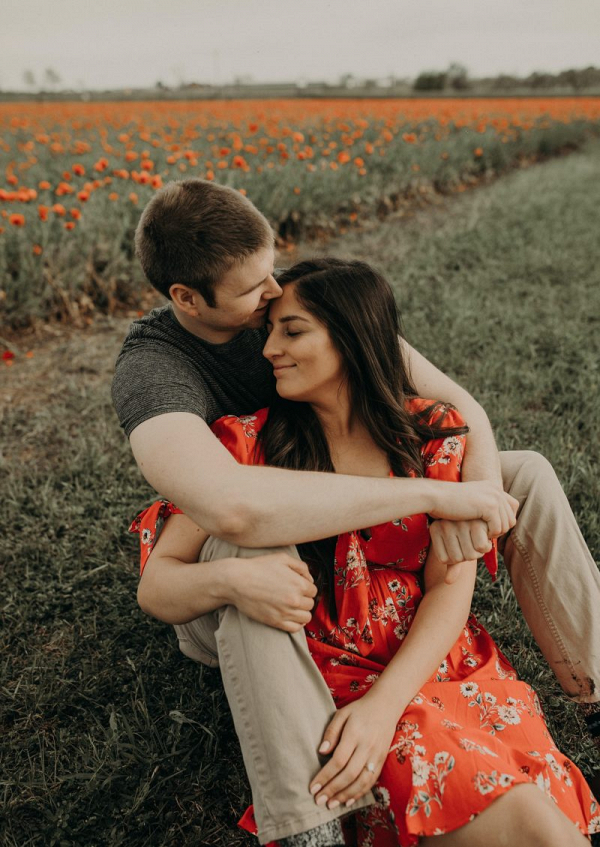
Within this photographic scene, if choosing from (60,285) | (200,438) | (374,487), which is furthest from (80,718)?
(60,285)

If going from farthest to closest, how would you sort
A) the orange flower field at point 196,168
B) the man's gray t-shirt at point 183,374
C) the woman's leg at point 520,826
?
the orange flower field at point 196,168 → the man's gray t-shirt at point 183,374 → the woman's leg at point 520,826

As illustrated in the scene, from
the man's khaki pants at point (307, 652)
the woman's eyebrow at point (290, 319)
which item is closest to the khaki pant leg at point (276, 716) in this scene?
the man's khaki pants at point (307, 652)

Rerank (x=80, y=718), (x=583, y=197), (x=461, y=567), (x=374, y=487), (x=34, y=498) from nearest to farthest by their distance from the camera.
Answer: (x=374, y=487), (x=461, y=567), (x=80, y=718), (x=34, y=498), (x=583, y=197)

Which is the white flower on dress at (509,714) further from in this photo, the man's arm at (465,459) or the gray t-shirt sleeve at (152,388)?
the gray t-shirt sleeve at (152,388)

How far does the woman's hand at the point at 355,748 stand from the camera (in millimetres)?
1235

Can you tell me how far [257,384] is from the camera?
1.97 meters

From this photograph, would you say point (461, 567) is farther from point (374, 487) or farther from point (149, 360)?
point (149, 360)

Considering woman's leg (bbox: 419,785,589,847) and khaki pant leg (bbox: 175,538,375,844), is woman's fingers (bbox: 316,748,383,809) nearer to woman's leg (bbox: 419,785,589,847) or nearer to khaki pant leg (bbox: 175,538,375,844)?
khaki pant leg (bbox: 175,538,375,844)

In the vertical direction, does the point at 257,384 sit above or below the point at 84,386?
above

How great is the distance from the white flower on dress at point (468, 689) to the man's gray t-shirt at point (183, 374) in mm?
896

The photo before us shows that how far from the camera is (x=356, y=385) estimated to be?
176 cm

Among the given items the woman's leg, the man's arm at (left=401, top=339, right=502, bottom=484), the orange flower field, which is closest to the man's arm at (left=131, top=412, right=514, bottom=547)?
the man's arm at (left=401, top=339, right=502, bottom=484)

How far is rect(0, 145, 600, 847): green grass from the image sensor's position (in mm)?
1670

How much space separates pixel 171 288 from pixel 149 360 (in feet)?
0.66
